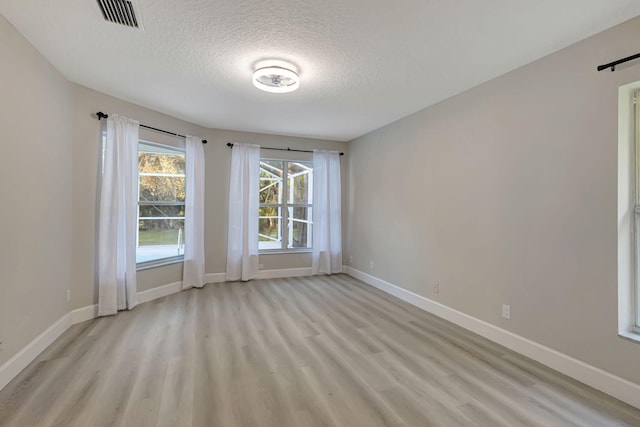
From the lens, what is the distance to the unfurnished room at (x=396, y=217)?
1.92 m

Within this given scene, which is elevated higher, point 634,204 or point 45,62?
point 45,62

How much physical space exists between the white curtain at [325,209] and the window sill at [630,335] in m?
3.96

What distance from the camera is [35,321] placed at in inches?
95.7

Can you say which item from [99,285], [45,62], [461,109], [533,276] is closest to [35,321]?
[99,285]

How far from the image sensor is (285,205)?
552 centimetres

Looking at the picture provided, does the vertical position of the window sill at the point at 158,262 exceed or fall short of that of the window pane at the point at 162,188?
it falls short

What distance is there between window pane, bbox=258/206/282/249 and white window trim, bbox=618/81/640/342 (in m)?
4.51

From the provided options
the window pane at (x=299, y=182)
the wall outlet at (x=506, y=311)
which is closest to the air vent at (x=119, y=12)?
Answer: the window pane at (x=299, y=182)

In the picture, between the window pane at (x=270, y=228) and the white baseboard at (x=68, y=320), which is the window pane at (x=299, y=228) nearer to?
the window pane at (x=270, y=228)

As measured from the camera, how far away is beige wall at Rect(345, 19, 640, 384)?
6.79 feet

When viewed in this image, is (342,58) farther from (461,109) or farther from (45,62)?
(45,62)

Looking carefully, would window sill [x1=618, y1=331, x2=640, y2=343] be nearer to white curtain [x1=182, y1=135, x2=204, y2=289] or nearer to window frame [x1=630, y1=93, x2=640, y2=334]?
window frame [x1=630, y1=93, x2=640, y2=334]

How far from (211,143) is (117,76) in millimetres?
2001

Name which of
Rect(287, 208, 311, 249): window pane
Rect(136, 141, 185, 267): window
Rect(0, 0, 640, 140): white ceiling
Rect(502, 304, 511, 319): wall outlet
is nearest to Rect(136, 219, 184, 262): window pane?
Rect(136, 141, 185, 267): window
